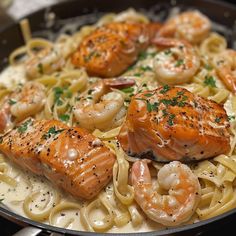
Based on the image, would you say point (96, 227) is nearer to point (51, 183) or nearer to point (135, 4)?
point (51, 183)

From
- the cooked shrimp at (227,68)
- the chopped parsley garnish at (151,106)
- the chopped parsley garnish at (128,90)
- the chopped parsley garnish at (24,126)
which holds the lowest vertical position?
the cooked shrimp at (227,68)

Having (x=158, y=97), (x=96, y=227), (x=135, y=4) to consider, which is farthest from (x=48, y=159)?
(x=135, y=4)

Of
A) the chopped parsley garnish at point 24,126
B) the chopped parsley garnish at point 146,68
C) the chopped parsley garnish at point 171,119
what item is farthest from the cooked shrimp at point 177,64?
the chopped parsley garnish at point 24,126

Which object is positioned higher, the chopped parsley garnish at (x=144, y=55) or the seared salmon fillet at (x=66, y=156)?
the seared salmon fillet at (x=66, y=156)

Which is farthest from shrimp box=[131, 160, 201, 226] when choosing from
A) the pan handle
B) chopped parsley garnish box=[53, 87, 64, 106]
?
chopped parsley garnish box=[53, 87, 64, 106]

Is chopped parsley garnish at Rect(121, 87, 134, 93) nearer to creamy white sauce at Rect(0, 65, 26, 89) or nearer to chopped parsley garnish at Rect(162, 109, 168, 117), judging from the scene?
chopped parsley garnish at Rect(162, 109, 168, 117)

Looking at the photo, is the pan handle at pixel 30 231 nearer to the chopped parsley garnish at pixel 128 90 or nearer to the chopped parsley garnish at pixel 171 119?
the chopped parsley garnish at pixel 171 119

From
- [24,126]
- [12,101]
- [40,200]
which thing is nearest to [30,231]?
Result: [40,200]
